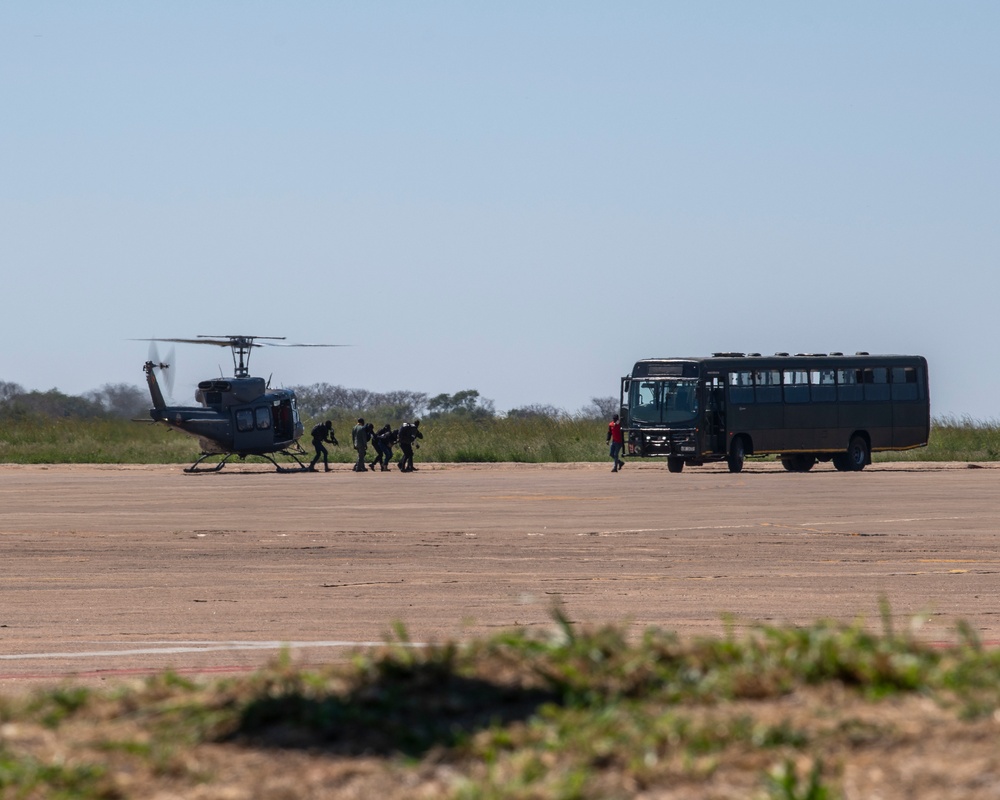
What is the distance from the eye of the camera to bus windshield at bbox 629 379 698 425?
157 feet

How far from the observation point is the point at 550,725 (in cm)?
484

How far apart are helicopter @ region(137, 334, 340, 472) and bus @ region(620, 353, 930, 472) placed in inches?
526

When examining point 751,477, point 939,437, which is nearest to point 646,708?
point 751,477

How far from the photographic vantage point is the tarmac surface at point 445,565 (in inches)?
502

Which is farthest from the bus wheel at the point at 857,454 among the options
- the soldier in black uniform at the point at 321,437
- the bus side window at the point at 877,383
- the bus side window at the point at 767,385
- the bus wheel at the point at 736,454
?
the soldier in black uniform at the point at 321,437

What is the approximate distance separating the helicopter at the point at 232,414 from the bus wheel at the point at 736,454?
15412 millimetres

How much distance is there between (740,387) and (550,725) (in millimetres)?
44626

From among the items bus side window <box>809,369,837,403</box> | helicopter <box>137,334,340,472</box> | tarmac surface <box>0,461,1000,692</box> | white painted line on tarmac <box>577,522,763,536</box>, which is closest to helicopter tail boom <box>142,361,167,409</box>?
helicopter <box>137,334,340,472</box>

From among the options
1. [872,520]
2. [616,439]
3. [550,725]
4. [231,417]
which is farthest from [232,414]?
[550,725]

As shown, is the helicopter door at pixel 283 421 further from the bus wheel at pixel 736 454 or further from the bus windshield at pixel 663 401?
the bus wheel at pixel 736 454

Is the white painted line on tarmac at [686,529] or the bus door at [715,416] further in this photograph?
the bus door at [715,416]

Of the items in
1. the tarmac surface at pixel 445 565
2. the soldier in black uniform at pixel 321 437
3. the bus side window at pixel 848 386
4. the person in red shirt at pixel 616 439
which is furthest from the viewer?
the soldier in black uniform at pixel 321 437

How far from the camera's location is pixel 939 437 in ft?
208

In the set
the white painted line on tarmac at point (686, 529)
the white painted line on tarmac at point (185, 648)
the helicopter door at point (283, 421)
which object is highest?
the helicopter door at point (283, 421)
